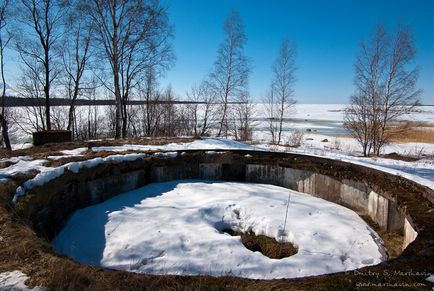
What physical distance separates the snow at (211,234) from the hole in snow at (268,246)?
0.33 feet

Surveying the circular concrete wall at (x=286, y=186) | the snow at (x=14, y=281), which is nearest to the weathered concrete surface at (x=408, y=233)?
the circular concrete wall at (x=286, y=186)

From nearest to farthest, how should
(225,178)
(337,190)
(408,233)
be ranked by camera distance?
(408,233)
(337,190)
(225,178)

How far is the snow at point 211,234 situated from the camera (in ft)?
9.74

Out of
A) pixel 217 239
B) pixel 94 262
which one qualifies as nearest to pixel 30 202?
pixel 94 262

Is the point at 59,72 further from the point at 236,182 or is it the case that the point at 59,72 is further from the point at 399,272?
the point at 399,272

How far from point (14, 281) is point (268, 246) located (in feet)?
8.88

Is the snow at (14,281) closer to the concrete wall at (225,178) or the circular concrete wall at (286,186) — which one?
the circular concrete wall at (286,186)

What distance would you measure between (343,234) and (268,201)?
136 cm

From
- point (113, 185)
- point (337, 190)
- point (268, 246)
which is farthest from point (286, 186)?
point (113, 185)

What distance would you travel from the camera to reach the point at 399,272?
1.99 m

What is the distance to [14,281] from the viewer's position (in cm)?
180

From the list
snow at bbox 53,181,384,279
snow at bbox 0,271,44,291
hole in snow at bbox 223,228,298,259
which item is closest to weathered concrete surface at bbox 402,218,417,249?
snow at bbox 53,181,384,279

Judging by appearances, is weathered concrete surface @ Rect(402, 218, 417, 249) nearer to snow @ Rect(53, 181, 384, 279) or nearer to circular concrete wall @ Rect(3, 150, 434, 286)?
circular concrete wall @ Rect(3, 150, 434, 286)

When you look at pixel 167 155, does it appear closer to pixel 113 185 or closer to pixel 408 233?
pixel 113 185
